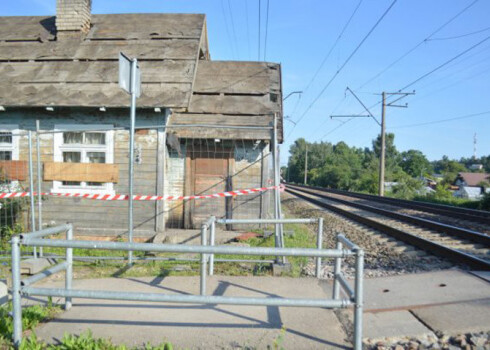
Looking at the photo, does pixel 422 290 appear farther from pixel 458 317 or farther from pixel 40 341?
pixel 40 341

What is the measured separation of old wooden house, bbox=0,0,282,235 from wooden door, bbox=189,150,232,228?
0.03 metres

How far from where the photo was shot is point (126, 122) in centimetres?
983

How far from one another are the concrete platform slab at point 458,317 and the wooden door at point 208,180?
23.2ft

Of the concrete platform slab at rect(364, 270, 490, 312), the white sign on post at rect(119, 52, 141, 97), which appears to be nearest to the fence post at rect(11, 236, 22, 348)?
the white sign on post at rect(119, 52, 141, 97)

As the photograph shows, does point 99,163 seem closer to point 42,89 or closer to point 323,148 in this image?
point 42,89

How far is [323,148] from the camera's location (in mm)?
113188

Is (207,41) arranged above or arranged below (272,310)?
above

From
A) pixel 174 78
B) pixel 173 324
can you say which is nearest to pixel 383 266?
pixel 173 324

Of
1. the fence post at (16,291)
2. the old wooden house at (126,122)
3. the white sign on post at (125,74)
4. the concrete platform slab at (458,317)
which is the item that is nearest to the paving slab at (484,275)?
the concrete platform slab at (458,317)

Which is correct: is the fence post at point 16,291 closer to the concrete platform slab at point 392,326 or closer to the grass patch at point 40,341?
the grass patch at point 40,341

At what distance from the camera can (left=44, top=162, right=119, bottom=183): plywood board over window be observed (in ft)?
31.6

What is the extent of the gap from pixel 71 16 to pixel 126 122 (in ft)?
16.6

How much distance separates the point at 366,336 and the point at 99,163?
827 cm

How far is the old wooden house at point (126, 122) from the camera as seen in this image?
967 cm
